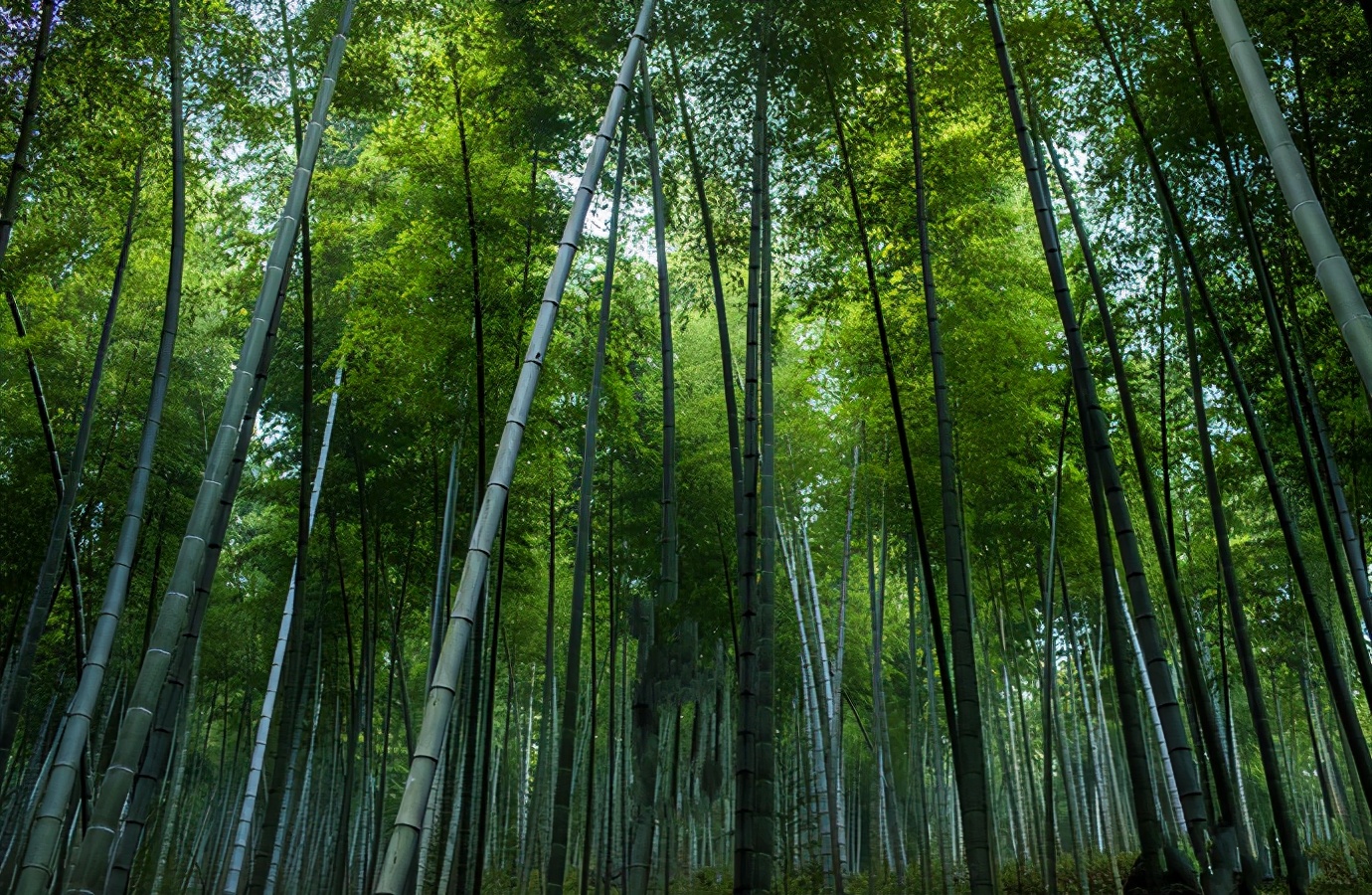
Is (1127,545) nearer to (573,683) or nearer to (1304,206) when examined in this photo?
(1304,206)

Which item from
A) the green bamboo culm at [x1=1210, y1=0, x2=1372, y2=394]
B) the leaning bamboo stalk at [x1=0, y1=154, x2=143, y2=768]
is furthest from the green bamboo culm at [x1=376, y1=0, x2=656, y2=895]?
the leaning bamboo stalk at [x1=0, y1=154, x2=143, y2=768]

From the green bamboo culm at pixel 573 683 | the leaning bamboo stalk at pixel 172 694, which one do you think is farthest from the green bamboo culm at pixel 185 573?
the green bamboo culm at pixel 573 683

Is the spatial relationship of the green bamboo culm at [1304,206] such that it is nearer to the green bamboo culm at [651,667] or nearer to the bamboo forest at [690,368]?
the bamboo forest at [690,368]

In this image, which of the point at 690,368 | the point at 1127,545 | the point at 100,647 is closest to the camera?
the point at 1127,545

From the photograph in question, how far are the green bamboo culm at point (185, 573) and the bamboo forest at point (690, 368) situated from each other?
0.05ft

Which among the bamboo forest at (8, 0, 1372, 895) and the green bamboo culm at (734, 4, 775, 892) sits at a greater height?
the bamboo forest at (8, 0, 1372, 895)

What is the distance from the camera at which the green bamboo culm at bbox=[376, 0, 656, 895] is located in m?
1.66

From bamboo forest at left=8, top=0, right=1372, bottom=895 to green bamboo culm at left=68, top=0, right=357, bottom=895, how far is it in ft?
0.05

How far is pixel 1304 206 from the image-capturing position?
1890 millimetres

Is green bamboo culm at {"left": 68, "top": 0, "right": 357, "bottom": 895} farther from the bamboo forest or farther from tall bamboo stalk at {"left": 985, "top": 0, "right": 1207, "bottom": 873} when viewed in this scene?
tall bamboo stalk at {"left": 985, "top": 0, "right": 1207, "bottom": 873}

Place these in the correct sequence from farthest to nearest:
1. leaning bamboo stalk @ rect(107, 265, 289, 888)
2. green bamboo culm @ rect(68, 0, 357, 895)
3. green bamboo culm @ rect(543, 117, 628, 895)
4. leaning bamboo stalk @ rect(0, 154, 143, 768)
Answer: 1. leaning bamboo stalk @ rect(0, 154, 143, 768)
2. green bamboo culm @ rect(543, 117, 628, 895)
3. leaning bamboo stalk @ rect(107, 265, 289, 888)
4. green bamboo culm @ rect(68, 0, 357, 895)

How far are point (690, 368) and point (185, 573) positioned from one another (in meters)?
6.33

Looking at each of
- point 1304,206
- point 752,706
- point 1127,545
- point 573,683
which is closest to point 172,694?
point 573,683

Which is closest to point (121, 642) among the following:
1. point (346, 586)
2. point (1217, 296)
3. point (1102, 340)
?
point (346, 586)
